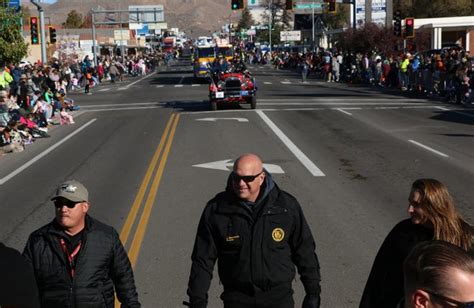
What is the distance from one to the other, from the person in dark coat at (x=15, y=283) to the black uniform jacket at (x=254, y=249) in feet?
6.80

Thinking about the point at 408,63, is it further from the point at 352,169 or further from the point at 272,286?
the point at 272,286

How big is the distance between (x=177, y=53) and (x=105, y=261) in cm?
15141

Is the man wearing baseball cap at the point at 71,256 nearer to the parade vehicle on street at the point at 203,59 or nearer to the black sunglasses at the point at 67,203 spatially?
the black sunglasses at the point at 67,203

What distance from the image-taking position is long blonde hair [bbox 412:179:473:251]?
4797 millimetres

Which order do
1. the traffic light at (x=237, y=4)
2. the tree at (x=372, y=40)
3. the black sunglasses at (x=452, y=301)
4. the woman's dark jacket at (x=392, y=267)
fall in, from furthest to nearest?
the tree at (x=372, y=40) → the traffic light at (x=237, y=4) → the woman's dark jacket at (x=392, y=267) → the black sunglasses at (x=452, y=301)

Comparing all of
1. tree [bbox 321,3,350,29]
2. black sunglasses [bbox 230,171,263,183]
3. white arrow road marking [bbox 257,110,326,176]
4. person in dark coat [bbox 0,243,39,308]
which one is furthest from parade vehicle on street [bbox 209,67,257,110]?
tree [bbox 321,3,350,29]

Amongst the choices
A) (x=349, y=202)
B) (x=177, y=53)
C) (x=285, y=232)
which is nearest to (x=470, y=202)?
(x=349, y=202)

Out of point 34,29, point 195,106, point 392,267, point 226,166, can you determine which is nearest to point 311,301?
point 392,267

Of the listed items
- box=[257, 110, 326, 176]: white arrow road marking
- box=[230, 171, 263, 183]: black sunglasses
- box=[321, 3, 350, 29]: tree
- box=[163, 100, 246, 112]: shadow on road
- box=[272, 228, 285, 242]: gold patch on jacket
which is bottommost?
box=[163, 100, 246, 112]: shadow on road

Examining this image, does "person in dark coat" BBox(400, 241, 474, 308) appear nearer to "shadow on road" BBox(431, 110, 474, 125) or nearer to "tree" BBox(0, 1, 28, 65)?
Answer: "shadow on road" BBox(431, 110, 474, 125)

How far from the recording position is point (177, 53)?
155375 mm

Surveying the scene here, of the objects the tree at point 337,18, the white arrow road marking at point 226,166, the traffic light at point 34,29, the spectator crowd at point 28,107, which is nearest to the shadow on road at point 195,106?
the spectator crowd at point 28,107

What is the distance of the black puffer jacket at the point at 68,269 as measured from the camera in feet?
18.1

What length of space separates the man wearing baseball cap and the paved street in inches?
101
